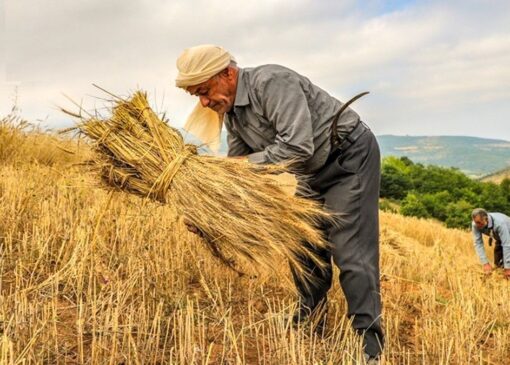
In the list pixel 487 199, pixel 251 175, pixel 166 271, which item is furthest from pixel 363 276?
pixel 487 199

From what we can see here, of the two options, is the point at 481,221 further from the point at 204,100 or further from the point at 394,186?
the point at 394,186

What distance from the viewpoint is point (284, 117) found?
2.67m

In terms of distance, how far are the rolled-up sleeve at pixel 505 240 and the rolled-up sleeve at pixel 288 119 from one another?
21.6 feet

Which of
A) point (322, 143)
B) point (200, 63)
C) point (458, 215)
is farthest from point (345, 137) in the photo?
point (458, 215)

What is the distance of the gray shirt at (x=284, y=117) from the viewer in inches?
104

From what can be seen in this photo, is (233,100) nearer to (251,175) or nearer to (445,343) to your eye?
(251,175)

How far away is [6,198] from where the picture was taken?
14.5 feet

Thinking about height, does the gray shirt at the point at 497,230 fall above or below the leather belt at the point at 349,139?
below

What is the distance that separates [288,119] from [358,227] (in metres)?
0.67

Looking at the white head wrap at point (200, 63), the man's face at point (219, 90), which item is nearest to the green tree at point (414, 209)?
the man's face at point (219, 90)

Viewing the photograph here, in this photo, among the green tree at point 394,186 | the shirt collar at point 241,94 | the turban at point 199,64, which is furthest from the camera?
the green tree at point 394,186

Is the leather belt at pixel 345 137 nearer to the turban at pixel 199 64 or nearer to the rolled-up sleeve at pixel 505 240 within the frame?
the turban at pixel 199 64

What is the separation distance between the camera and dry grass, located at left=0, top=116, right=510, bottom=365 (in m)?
2.33

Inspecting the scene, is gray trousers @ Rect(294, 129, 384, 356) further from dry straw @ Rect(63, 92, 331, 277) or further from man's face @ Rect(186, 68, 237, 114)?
man's face @ Rect(186, 68, 237, 114)
